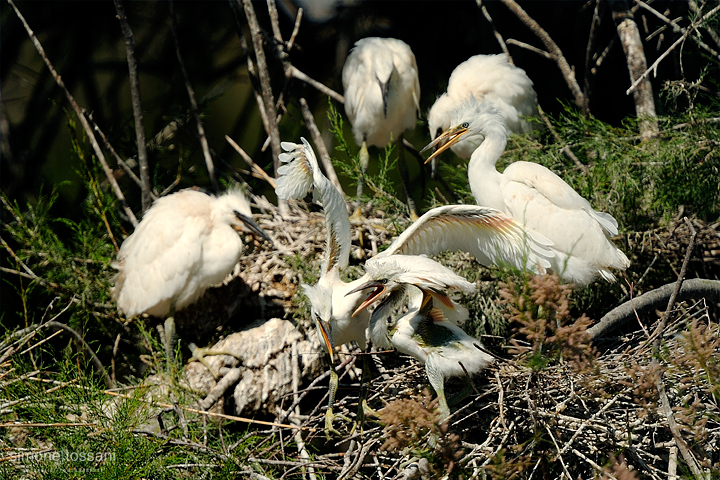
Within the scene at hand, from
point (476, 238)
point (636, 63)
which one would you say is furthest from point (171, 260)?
point (636, 63)

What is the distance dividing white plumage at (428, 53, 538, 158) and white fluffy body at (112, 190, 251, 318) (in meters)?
1.36

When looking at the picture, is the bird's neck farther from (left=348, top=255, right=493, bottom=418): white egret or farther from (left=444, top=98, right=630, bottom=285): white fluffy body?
(left=348, top=255, right=493, bottom=418): white egret

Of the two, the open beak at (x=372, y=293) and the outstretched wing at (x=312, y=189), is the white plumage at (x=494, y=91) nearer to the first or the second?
the outstretched wing at (x=312, y=189)

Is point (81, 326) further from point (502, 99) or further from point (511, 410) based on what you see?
point (502, 99)

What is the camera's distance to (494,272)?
259 centimetres

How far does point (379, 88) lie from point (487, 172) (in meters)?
1.14

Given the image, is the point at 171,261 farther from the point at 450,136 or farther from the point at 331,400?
the point at 450,136

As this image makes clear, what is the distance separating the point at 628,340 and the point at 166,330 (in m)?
1.95

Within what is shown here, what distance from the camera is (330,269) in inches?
96.4

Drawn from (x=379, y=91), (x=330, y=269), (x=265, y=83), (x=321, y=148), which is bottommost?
(x=330, y=269)

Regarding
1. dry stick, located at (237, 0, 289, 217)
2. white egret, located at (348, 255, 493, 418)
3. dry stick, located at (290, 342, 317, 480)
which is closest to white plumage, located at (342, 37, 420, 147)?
dry stick, located at (237, 0, 289, 217)

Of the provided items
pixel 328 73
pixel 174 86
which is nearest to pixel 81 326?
pixel 174 86

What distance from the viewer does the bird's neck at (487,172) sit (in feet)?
8.38

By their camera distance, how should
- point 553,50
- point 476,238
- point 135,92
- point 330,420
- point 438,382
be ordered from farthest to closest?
1. point 553,50
2. point 135,92
3. point 330,420
4. point 476,238
5. point 438,382
